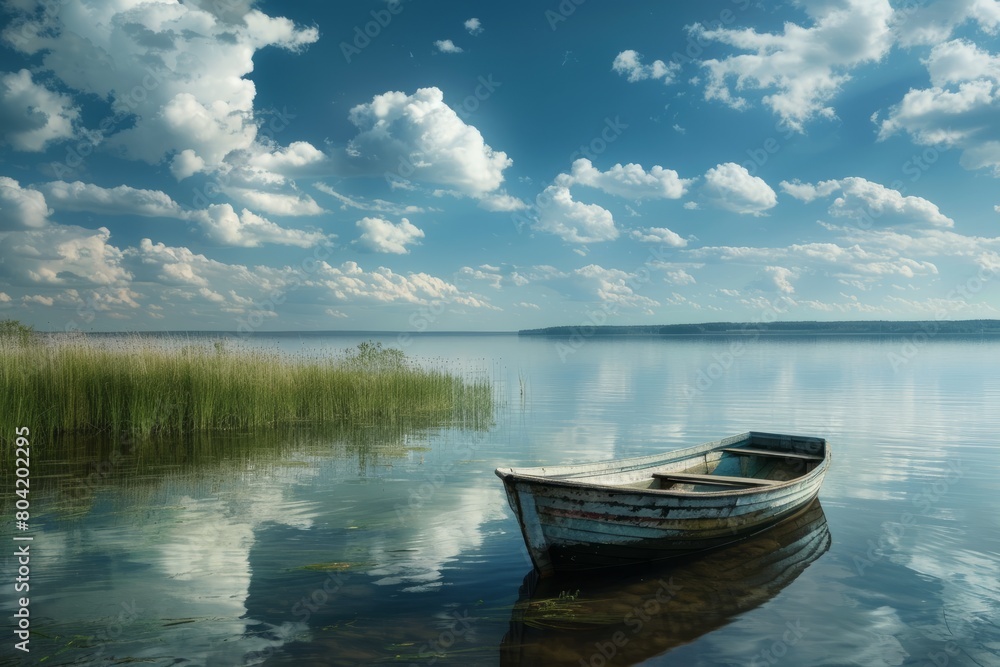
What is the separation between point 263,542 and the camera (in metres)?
9.21

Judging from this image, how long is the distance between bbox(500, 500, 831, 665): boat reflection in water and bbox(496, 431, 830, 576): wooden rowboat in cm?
23

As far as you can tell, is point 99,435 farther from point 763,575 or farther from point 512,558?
point 763,575

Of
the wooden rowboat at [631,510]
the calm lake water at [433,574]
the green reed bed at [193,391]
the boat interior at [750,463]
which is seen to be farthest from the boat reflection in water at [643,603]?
the green reed bed at [193,391]

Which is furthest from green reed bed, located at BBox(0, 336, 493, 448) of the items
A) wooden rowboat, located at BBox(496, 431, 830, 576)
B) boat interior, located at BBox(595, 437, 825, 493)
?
wooden rowboat, located at BBox(496, 431, 830, 576)

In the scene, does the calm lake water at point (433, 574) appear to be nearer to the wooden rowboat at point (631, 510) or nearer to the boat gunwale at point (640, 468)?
the wooden rowboat at point (631, 510)

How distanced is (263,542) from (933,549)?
9.30 metres

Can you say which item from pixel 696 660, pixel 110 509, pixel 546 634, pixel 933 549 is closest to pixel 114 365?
pixel 110 509

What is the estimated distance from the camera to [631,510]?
8.02 metres

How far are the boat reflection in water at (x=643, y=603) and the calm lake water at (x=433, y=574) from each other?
0.03 metres

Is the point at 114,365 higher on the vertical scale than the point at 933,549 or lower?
higher

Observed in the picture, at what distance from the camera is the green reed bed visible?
52.0 feet

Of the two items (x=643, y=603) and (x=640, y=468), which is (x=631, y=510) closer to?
(x=643, y=603)

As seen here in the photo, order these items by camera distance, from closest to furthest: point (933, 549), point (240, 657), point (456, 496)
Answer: point (240, 657), point (933, 549), point (456, 496)

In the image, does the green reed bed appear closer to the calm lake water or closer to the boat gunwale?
the calm lake water
